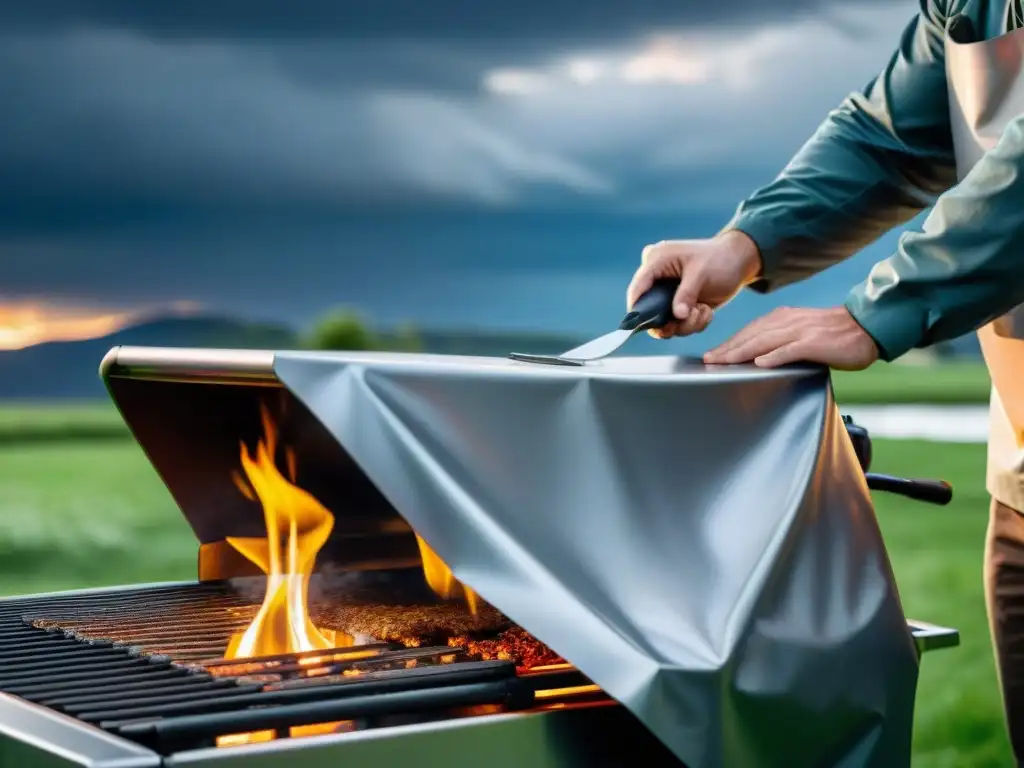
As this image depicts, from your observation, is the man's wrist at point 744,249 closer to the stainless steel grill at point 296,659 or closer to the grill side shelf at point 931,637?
the stainless steel grill at point 296,659

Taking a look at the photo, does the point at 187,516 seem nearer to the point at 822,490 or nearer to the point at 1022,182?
the point at 822,490

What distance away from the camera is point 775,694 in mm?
1234

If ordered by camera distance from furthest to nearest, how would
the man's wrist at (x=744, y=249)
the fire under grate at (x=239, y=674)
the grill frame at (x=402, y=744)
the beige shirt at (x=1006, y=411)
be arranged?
the man's wrist at (x=744, y=249)
the beige shirt at (x=1006, y=411)
the fire under grate at (x=239, y=674)
the grill frame at (x=402, y=744)

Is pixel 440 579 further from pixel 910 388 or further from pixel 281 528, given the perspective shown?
pixel 910 388

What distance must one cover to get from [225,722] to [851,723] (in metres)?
0.60

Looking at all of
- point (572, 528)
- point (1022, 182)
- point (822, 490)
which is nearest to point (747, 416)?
point (822, 490)

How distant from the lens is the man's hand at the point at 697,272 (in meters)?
1.73

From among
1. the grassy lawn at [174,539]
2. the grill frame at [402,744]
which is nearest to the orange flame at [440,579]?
the grill frame at [402,744]

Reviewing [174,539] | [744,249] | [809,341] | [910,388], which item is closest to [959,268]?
[809,341]

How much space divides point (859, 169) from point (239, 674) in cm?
107

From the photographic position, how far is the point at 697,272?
1.74 m

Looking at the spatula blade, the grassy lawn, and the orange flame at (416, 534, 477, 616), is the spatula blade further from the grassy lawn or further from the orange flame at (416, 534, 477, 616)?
the grassy lawn

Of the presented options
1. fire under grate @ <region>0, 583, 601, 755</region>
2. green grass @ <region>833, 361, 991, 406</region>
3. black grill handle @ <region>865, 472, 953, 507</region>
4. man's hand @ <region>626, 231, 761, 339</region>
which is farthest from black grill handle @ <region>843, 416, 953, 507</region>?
green grass @ <region>833, 361, 991, 406</region>

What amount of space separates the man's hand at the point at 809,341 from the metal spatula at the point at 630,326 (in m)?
0.15
